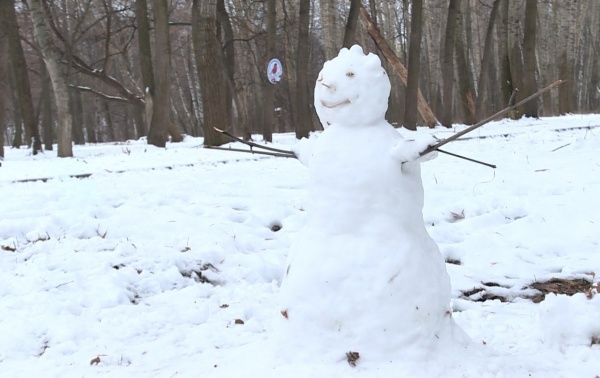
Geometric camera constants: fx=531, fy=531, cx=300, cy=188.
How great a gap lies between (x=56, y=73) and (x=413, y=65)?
9236mm

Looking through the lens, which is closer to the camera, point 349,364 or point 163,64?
point 349,364

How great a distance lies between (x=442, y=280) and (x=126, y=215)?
13.8 feet

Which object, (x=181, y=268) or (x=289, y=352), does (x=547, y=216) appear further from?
(x=289, y=352)

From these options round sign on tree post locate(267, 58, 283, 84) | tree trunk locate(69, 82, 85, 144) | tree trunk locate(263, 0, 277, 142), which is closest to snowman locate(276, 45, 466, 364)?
tree trunk locate(263, 0, 277, 142)

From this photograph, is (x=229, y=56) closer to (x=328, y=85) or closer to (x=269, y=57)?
(x=269, y=57)

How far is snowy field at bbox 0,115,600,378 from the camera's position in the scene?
2969 mm

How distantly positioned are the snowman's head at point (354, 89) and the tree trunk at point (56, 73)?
32.5 ft

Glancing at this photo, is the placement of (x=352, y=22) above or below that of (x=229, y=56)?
above

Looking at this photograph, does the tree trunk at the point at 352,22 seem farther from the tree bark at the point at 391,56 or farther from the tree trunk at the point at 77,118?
the tree trunk at the point at 77,118

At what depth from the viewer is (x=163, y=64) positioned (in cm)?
1286

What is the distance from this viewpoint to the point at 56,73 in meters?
11.1

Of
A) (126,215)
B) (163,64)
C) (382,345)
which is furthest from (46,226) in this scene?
(163,64)

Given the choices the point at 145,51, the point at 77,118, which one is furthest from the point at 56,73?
the point at 77,118

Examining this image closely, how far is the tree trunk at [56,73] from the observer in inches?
424
